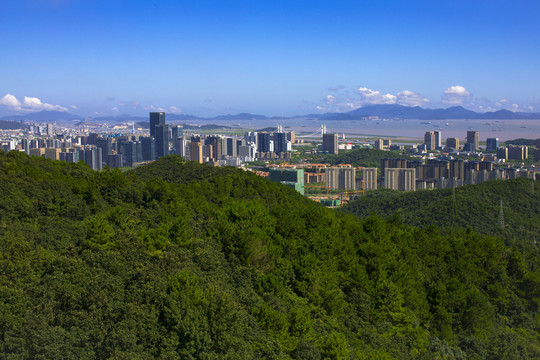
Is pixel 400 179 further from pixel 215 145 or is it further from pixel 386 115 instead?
pixel 386 115

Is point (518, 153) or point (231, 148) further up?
point (231, 148)

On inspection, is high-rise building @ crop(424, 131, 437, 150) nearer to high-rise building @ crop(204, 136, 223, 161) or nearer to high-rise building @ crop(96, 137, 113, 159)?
high-rise building @ crop(204, 136, 223, 161)

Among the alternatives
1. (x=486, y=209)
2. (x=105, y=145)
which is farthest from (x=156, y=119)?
(x=486, y=209)

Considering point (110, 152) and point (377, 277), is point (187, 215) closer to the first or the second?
point (377, 277)

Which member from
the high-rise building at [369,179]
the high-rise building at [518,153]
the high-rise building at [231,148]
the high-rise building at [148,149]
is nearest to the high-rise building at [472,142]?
the high-rise building at [518,153]

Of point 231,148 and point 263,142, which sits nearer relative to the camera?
point 231,148

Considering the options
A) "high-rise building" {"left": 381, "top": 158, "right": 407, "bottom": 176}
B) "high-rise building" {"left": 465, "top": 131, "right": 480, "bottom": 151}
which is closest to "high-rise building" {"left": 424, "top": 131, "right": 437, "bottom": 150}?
"high-rise building" {"left": 465, "top": 131, "right": 480, "bottom": 151}

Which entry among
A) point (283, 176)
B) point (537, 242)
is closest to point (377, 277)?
point (537, 242)
